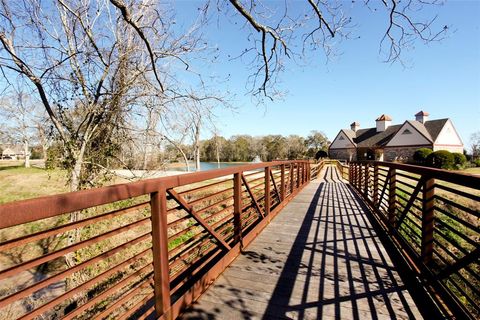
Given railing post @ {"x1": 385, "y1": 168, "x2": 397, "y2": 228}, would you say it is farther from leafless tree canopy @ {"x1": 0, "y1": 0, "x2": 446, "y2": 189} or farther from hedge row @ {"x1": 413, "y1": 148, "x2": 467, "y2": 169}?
hedge row @ {"x1": 413, "y1": 148, "x2": 467, "y2": 169}

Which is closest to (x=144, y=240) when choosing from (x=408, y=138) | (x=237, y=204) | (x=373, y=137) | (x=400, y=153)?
(x=237, y=204)

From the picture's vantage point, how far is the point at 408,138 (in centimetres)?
3412

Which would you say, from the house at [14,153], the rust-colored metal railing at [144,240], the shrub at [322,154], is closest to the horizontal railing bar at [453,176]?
the rust-colored metal railing at [144,240]

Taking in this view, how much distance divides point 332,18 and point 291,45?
37.6 inches

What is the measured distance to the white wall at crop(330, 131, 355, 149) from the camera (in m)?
42.9

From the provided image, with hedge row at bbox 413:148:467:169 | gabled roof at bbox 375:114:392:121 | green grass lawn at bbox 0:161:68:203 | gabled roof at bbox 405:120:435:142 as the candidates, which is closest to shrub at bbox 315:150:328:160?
gabled roof at bbox 375:114:392:121

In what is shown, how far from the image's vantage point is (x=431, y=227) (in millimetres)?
2758

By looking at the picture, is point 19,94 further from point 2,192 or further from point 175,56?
point 2,192

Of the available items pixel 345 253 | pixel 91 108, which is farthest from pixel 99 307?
pixel 345 253

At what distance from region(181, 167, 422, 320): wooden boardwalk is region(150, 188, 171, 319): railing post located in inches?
16.9

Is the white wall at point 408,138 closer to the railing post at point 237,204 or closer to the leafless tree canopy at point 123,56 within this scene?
the leafless tree canopy at point 123,56

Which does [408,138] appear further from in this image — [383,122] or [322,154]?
[322,154]

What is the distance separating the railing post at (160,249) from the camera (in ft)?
6.38

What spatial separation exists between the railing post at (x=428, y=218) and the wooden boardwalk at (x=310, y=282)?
42 centimetres
